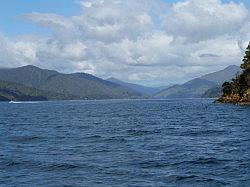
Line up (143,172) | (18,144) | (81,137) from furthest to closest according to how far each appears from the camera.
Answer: (81,137) → (18,144) → (143,172)

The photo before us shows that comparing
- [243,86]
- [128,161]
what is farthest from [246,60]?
[128,161]

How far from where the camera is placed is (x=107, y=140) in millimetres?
62375

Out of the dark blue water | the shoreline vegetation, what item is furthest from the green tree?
the dark blue water

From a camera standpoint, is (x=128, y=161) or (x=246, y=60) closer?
(x=128, y=161)

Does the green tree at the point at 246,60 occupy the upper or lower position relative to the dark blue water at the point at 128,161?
upper

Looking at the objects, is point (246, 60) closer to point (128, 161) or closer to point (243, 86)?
point (243, 86)

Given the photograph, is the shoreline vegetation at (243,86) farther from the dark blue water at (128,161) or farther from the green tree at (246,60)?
the dark blue water at (128,161)

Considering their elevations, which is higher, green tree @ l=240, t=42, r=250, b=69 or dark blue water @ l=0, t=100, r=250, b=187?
green tree @ l=240, t=42, r=250, b=69

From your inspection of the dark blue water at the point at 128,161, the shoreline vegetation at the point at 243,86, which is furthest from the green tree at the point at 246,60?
the dark blue water at the point at 128,161

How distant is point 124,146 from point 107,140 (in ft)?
26.0

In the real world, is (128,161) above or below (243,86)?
below

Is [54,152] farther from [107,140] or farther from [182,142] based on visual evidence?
[182,142]

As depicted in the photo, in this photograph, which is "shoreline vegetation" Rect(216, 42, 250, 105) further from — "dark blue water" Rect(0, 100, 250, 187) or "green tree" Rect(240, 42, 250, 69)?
"dark blue water" Rect(0, 100, 250, 187)

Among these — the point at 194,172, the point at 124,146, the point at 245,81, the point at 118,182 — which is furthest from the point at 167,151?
the point at 245,81
